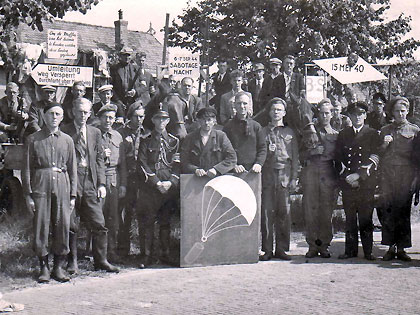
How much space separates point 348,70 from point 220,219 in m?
4.34

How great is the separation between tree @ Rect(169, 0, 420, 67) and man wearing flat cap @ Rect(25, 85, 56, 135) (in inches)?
800

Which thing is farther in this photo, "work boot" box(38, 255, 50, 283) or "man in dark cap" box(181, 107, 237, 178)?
"man in dark cap" box(181, 107, 237, 178)

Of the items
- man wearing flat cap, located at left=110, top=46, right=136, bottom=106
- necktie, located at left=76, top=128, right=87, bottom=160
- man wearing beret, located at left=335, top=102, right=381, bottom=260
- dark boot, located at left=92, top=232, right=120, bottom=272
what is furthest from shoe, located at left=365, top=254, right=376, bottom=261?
man wearing flat cap, located at left=110, top=46, right=136, bottom=106

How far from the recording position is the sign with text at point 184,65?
1438 centimetres

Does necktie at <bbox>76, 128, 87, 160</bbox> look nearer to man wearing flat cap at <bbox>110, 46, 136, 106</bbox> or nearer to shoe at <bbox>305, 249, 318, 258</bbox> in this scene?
shoe at <bbox>305, 249, 318, 258</bbox>

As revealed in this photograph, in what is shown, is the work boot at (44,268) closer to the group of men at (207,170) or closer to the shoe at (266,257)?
the group of men at (207,170)

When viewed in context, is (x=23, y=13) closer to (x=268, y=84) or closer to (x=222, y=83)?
(x=268, y=84)

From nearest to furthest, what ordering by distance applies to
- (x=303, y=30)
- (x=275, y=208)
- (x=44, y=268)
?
1. (x=44, y=268)
2. (x=275, y=208)
3. (x=303, y=30)

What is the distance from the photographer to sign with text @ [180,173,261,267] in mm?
9086

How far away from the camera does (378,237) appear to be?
11.9m

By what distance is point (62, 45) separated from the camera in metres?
11.5

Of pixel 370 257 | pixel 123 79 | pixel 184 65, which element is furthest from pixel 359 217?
pixel 184 65

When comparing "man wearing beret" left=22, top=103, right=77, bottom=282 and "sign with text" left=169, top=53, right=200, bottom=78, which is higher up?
"sign with text" left=169, top=53, right=200, bottom=78

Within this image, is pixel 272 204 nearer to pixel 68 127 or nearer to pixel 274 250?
pixel 274 250
